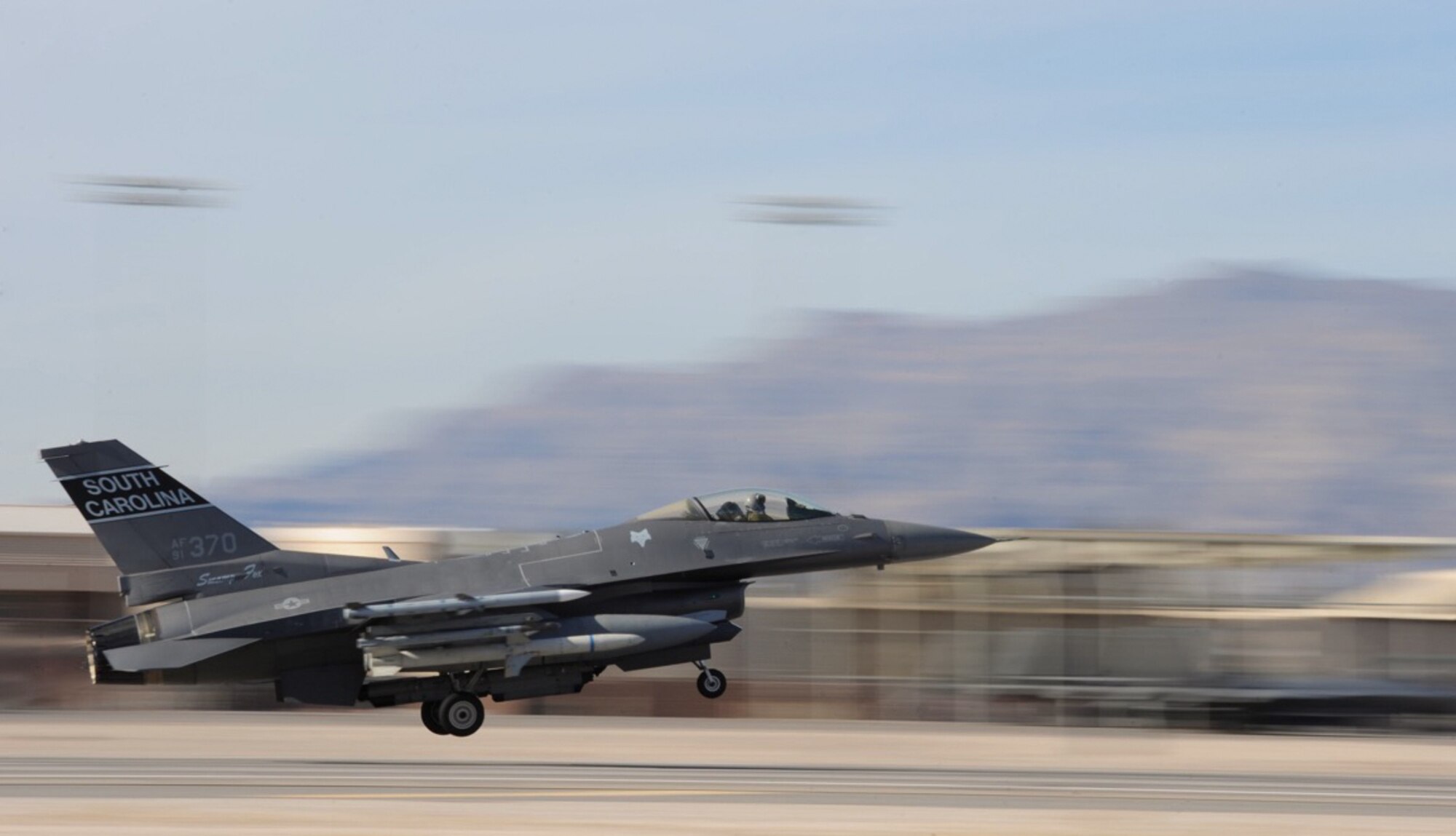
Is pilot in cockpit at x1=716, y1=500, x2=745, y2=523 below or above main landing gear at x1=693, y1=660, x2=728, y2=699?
above

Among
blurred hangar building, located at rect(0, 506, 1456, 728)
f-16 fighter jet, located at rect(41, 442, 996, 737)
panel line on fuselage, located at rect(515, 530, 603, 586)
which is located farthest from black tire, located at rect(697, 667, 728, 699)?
blurred hangar building, located at rect(0, 506, 1456, 728)

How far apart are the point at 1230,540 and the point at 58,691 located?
29750 millimetres

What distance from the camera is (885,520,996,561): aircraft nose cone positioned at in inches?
1054

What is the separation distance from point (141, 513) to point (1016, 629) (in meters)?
22.7

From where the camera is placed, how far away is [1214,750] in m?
33.4

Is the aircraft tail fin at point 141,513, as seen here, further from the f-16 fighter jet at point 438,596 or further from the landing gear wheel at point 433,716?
the landing gear wheel at point 433,716

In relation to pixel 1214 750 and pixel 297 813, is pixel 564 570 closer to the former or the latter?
pixel 297 813

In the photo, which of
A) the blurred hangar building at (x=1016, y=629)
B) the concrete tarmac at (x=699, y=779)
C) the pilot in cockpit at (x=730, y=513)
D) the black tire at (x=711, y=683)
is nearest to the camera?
the concrete tarmac at (x=699, y=779)

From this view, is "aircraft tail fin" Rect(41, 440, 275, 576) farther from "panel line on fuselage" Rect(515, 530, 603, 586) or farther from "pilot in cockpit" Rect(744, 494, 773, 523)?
"pilot in cockpit" Rect(744, 494, 773, 523)

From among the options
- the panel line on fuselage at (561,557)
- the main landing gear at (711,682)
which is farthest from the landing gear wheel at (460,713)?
the main landing gear at (711,682)

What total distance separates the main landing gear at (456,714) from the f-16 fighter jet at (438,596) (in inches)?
1.0

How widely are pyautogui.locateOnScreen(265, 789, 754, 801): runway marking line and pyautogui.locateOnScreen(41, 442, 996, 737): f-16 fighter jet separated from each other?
1.77 meters

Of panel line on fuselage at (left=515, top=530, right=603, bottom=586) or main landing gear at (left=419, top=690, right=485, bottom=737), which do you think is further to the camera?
main landing gear at (left=419, top=690, right=485, bottom=737)

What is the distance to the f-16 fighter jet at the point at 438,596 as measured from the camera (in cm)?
2577
